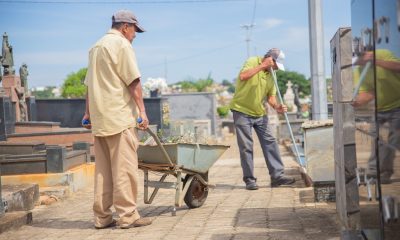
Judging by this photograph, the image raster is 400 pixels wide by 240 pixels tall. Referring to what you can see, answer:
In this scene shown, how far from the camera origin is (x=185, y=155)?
6004mm

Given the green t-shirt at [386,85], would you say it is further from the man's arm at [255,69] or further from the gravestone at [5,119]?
the gravestone at [5,119]

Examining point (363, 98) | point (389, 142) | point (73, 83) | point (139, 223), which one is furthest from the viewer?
point (73, 83)

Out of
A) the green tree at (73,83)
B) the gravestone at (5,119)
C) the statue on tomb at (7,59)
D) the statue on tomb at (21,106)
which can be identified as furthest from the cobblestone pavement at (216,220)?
the green tree at (73,83)

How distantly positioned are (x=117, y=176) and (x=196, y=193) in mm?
1374

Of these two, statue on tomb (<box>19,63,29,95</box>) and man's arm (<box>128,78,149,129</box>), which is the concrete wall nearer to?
statue on tomb (<box>19,63,29,95</box>)

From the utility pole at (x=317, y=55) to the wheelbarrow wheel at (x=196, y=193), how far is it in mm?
4577

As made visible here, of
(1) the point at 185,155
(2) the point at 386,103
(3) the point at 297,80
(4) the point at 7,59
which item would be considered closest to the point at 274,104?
(1) the point at 185,155

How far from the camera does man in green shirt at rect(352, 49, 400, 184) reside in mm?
2354

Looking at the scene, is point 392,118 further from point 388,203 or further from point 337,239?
point 337,239

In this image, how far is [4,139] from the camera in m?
11.6

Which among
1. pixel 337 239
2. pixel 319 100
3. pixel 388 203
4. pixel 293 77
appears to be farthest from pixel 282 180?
pixel 293 77

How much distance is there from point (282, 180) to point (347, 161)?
155 inches

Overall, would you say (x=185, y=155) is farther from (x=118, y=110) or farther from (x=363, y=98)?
(x=363, y=98)

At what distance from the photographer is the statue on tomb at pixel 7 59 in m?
18.9
